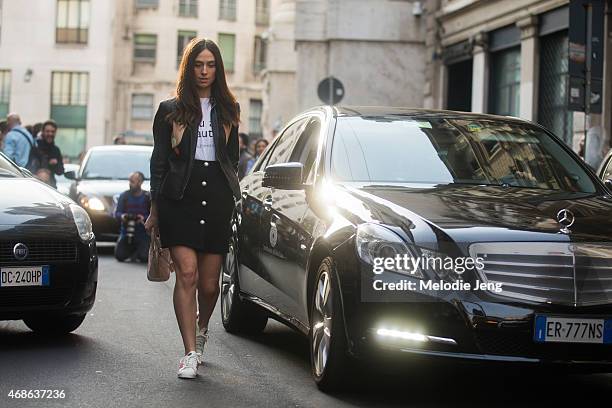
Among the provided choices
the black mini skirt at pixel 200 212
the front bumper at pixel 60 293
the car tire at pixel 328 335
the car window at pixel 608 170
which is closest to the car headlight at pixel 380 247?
the car tire at pixel 328 335

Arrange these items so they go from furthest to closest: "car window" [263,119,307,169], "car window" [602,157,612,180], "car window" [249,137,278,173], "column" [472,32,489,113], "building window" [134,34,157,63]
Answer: "building window" [134,34,157,63] → "column" [472,32,489,113] → "car window" [602,157,612,180] → "car window" [249,137,278,173] → "car window" [263,119,307,169]

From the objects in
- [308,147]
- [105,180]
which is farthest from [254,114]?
[308,147]

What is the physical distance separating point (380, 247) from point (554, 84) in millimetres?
16101

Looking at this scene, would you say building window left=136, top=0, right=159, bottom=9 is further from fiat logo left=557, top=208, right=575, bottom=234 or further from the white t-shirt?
fiat logo left=557, top=208, right=575, bottom=234

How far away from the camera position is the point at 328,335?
21.6ft

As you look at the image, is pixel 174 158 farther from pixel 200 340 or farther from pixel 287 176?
pixel 200 340

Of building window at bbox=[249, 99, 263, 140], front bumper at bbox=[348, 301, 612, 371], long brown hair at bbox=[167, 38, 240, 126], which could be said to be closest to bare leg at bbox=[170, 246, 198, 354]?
long brown hair at bbox=[167, 38, 240, 126]

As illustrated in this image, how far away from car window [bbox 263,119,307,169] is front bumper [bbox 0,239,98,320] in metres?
1.39

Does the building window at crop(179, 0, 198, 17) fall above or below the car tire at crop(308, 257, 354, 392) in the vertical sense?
above

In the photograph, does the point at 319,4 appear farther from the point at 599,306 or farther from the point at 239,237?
the point at 599,306

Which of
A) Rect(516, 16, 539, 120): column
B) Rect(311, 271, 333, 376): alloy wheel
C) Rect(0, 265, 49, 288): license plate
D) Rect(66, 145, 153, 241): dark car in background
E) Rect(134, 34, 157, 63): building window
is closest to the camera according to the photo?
Rect(311, 271, 333, 376): alloy wheel

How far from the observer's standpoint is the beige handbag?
24.5 feet

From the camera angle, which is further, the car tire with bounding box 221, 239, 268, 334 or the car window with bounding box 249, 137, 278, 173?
the car window with bounding box 249, 137, 278, 173

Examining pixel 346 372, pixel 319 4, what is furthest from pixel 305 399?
pixel 319 4
